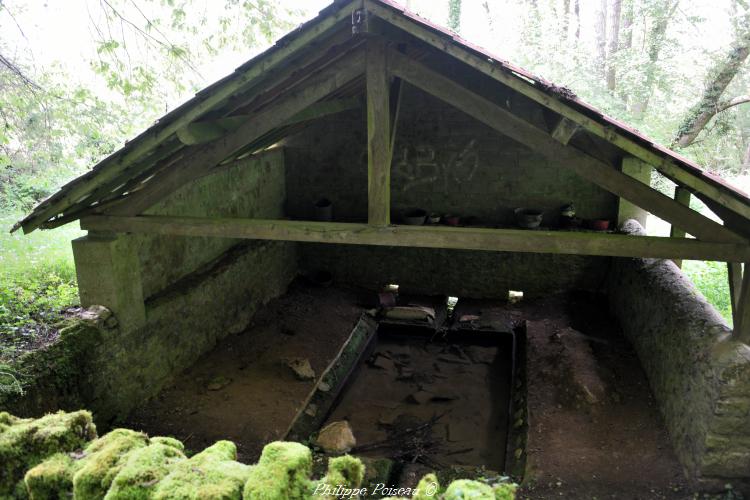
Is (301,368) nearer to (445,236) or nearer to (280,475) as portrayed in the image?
(445,236)

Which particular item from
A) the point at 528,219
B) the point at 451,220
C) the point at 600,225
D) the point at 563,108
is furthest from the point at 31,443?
the point at 600,225

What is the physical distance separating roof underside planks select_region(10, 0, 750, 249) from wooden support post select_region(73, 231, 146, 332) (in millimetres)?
465

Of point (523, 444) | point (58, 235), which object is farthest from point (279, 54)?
point (58, 235)

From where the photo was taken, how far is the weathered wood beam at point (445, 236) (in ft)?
15.1

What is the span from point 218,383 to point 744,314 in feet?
18.8

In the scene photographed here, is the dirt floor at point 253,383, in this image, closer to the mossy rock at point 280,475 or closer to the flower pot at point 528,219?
the flower pot at point 528,219

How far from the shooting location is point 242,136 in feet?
16.3

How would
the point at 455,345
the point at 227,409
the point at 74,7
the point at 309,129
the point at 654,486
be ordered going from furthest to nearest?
the point at 74,7 → the point at 309,129 → the point at 455,345 → the point at 227,409 → the point at 654,486

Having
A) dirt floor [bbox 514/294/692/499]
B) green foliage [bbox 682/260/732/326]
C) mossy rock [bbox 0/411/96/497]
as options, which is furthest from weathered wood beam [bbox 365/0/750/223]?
green foliage [bbox 682/260/732/326]

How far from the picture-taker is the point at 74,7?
12.2 metres

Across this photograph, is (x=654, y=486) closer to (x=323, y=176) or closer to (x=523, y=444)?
(x=523, y=444)

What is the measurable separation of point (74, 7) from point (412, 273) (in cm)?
995

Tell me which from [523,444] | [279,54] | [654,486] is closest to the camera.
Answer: [279,54]

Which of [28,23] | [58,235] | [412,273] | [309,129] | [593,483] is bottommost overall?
[593,483]
